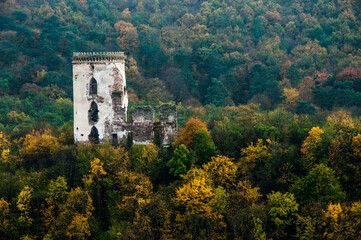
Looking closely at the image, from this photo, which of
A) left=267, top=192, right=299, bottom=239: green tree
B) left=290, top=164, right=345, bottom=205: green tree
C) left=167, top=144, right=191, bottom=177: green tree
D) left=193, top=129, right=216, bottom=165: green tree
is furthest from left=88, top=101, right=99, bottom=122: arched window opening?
left=290, top=164, right=345, bottom=205: green tree

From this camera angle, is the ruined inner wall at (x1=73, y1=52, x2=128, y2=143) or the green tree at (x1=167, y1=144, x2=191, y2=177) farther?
the ruined inner wall at (x1=73, y1=52, x2=128, y2=143)

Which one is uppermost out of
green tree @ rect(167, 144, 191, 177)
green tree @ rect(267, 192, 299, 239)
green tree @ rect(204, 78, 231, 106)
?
green tree @ rect(204, 78, 231, 106)

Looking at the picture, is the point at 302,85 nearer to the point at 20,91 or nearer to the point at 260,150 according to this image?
the point at 260,150

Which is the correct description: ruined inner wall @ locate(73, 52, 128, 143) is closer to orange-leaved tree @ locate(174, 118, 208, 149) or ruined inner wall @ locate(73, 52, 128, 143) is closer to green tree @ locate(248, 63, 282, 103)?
orange-leaved tree @ locate(174, 118, 208, 149)

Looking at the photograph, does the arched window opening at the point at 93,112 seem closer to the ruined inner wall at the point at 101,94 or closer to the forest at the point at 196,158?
the ruined inner wall at the point at 101,94

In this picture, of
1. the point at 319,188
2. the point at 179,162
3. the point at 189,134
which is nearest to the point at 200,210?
the point at 179,162

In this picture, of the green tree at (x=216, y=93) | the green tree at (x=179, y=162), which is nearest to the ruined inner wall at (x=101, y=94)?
the green tree at (x=179, y=162)
